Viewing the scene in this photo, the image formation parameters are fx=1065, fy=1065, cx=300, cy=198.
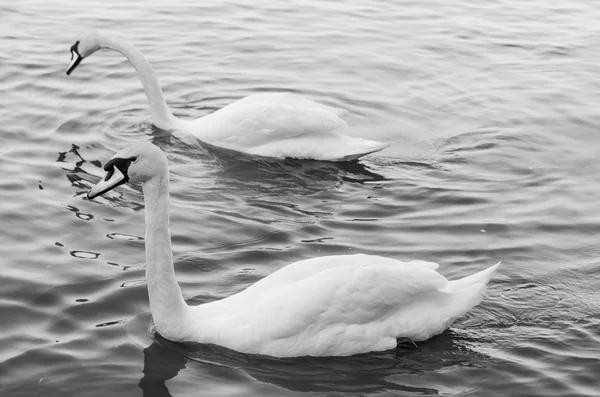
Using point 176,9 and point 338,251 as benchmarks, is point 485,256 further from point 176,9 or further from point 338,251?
point 176,9

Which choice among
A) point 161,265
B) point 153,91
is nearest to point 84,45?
point 153,91

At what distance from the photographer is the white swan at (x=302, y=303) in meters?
7.86

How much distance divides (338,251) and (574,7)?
12.5 meters

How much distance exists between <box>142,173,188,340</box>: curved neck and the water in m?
0.23

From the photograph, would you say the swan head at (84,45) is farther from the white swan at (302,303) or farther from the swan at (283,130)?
the white swan at (302,303)

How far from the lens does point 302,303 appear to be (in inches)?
308

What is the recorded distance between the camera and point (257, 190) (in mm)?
11625

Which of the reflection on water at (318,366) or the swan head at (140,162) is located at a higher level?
the swan head at (140,162)

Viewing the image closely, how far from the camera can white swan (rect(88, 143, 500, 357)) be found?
25.8 feet

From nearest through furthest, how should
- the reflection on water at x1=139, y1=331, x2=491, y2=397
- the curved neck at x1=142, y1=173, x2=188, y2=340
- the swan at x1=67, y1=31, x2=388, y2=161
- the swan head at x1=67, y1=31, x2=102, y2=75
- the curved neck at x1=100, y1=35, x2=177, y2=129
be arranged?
the reflection on water at x1=139, y1=331, x2=491, y2=397 → the curved neck at x1=142, y1=173, x2=188, y2=340 → the swan at x1=67, y1=31, x2=388, y2=161 → the curved neck at x1=100, y1=35, x2=177, y2=129 → the swan head at x1=67, y1=31, x2=102, y2=75

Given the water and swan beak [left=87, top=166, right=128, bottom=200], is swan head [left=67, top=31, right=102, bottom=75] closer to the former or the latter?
the water

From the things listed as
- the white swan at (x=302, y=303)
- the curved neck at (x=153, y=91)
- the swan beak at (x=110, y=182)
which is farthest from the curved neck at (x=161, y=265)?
the curved neck at (x=153, y=91)

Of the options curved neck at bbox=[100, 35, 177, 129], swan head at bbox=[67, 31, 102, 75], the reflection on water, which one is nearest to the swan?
curved neck at bbox=[100, 35, 177, 129]

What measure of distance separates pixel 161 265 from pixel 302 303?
1120 millimetres
